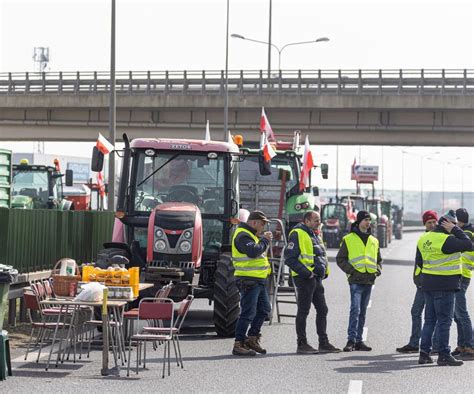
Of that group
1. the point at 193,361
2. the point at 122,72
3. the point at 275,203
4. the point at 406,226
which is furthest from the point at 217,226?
the point at 406,226

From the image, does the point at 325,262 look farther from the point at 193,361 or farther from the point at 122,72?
the point at 122,72

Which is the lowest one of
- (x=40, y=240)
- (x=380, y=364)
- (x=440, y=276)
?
(x=380, y=364)

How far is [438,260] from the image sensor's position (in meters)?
14.6

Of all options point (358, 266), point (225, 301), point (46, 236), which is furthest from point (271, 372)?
point (46, 236)

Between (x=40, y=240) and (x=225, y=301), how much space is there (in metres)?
4.35

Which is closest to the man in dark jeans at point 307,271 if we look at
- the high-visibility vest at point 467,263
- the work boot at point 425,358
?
the work boot at point 425,358

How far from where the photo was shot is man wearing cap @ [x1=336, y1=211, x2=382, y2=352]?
16.0 meters

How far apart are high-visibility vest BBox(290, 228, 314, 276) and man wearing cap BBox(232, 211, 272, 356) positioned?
1.29 ft

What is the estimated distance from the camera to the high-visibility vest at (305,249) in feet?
51.3

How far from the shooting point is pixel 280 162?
97.1 ft

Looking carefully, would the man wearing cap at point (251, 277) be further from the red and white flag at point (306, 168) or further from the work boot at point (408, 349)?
the red and white flag at point (306, 168)

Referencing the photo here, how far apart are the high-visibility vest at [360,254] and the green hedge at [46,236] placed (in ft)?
16.8

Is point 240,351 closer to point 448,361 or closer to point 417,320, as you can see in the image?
point 417,320

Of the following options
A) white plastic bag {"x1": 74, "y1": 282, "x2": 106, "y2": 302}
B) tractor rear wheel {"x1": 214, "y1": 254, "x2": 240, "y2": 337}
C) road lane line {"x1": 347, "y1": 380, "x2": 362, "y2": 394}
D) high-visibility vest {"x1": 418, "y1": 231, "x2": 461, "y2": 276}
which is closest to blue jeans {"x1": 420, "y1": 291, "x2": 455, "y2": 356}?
high-visibility vest {"x1": 418, "y1": 231, "x2": 461, "y2": 276}
